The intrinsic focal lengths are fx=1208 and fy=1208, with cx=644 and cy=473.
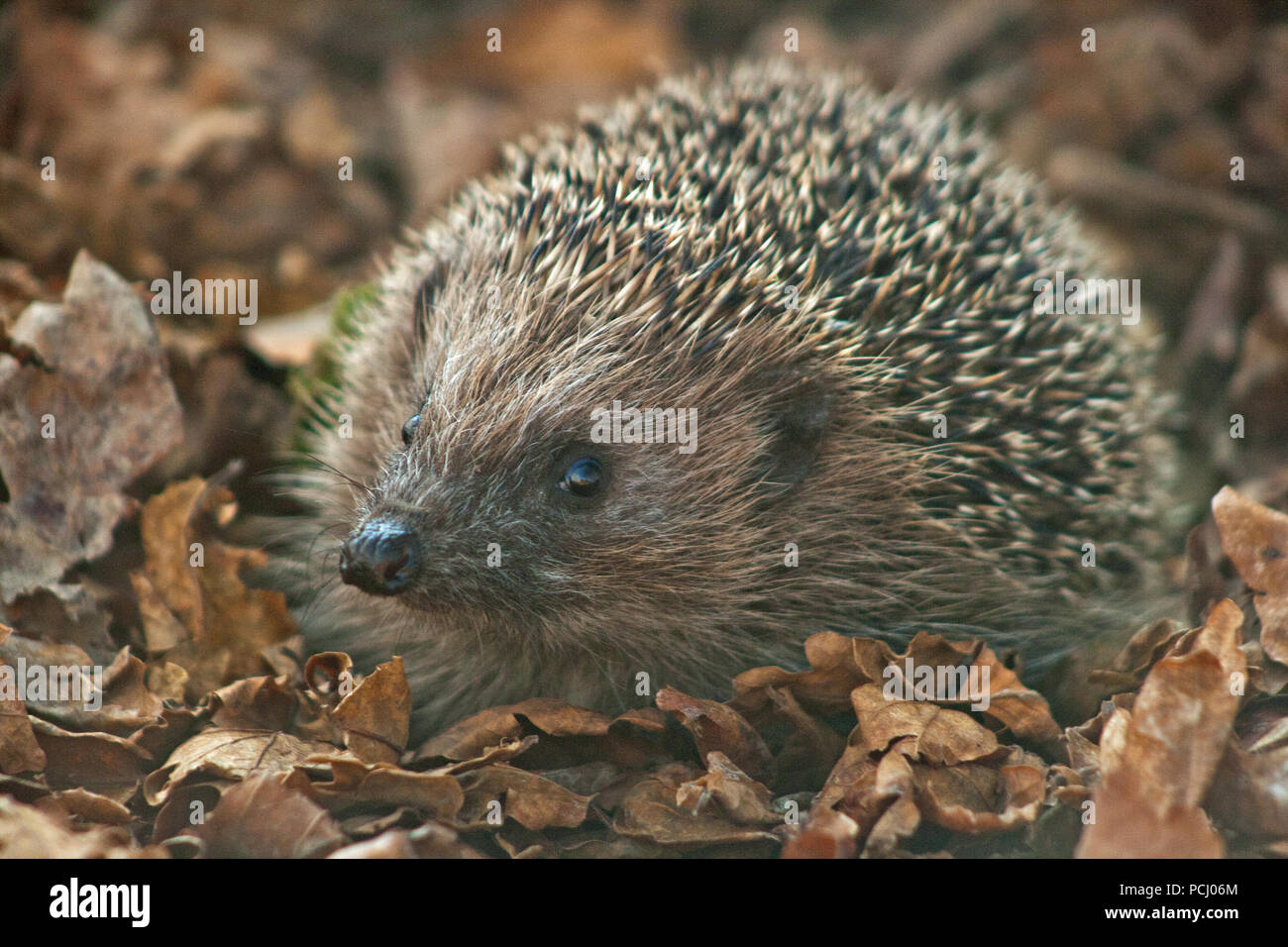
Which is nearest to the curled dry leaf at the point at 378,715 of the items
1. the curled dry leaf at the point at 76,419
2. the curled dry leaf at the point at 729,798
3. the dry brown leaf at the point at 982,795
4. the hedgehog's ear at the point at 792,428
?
the curled dry leaf at the point at 729,798

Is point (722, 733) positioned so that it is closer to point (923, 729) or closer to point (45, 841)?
point (923, 729)

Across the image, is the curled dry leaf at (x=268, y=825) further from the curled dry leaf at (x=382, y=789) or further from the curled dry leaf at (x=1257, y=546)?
the curled dry leaf at (x=1257, y=546)

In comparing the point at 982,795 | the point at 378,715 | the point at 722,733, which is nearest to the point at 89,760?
the point at 378,715

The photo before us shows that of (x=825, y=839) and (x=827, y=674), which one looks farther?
(x=827, y=674)

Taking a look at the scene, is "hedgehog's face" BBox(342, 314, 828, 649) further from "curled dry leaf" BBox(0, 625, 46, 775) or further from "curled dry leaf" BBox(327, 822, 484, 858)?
"curled dry leaf" BBox(0, 625, 46, 775)

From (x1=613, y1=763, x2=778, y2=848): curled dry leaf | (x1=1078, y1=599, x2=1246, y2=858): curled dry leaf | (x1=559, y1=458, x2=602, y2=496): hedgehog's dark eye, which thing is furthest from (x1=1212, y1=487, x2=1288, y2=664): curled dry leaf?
(x1=559, y1=458, x2=602, y2=496): hedgehog's dark eye

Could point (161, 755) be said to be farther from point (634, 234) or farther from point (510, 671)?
point (634, 234)
